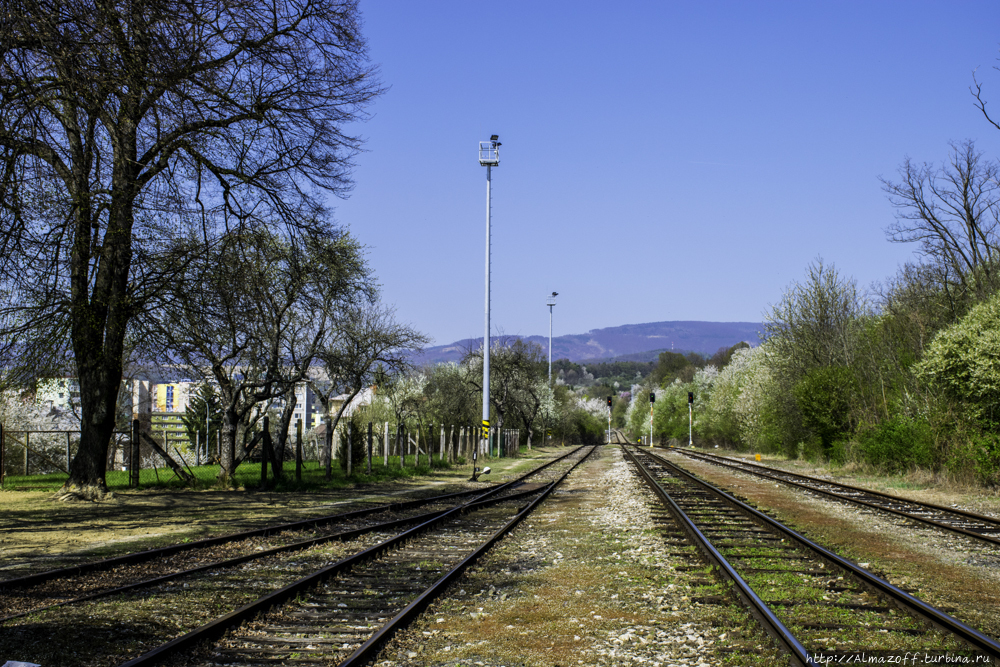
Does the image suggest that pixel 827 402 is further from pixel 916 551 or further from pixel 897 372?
pixel 916 551

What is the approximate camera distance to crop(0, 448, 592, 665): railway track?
5.95 meters

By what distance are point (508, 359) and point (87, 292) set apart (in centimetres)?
4665

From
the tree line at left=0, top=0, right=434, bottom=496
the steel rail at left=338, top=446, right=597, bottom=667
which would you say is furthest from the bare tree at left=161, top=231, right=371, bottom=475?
the steel rail at left=338, top=446, right=597, bottom=667

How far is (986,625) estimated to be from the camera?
647cm

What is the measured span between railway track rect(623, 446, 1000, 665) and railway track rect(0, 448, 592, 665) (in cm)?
306

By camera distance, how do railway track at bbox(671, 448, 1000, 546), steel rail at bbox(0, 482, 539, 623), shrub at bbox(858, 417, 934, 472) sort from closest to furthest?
steel rail at bbox(0, 482, 539, 623) < railway track at bbox(671, 448, 1000, 546) < shrub at bbox(858, 417, 934, 472)

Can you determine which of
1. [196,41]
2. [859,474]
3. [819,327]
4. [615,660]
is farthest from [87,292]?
[819,327]

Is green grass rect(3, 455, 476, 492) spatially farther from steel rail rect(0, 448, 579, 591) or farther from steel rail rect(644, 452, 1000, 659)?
steel rail rect(644, 452, 1000, 659)

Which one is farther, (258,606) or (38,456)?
(38,456)

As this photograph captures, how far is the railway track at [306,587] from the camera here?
595 centimetres

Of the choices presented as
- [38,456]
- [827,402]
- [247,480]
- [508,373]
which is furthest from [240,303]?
[508,373]

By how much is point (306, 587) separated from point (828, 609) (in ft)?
16.5

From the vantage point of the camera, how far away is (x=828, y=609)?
6.96 m

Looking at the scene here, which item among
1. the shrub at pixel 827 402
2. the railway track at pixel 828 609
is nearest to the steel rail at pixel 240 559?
the railway track at pixel 828 609
